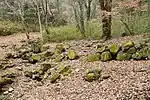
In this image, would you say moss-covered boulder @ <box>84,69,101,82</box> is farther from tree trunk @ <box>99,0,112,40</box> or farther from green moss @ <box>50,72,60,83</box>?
tree trunk @ <box>99,0,112,40</box>

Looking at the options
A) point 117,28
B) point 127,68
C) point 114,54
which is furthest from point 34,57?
point 117,28

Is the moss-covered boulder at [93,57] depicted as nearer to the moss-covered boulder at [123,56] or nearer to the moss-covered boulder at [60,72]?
the moss-covered boulder at [123,56]

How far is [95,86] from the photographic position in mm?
8711

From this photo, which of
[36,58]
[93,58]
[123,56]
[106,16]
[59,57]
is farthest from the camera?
[106,16]

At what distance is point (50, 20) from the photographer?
925 inches

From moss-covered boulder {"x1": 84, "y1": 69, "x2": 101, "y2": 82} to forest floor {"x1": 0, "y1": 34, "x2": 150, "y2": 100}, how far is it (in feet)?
0.57

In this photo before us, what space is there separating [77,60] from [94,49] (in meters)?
1.45

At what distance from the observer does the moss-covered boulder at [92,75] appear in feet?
29.9

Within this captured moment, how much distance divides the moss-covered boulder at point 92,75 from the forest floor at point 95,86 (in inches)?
6.9

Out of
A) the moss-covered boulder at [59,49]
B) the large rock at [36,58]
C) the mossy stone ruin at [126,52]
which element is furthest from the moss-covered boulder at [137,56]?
the large rock at [36,58]

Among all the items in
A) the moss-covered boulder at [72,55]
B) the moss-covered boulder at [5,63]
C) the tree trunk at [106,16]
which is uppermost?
the tree trunk at [106,16]

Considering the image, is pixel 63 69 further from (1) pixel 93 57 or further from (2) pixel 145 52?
(2) pixel 145 52

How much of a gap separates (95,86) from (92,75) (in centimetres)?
54

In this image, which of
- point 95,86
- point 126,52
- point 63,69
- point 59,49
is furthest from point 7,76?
point 126,52
